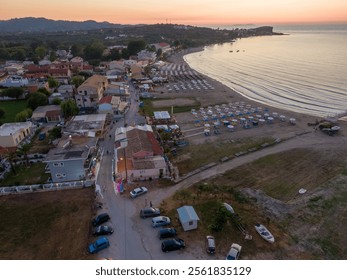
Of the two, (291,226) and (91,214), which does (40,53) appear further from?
(291,226)

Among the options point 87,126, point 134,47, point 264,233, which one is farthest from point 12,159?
point 134,47

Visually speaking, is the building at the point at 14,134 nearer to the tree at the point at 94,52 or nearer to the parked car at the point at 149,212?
the parked car at the point at 149,212

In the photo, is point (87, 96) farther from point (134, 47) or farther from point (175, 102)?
point (134, 47)

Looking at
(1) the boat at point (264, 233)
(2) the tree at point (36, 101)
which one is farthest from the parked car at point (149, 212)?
(2) the tree at point (36, 101)

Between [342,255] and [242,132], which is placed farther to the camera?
[242,132]

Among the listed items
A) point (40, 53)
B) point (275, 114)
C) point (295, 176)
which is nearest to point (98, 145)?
point (295, 176)

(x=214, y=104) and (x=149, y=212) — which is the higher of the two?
(x=214, y=104)

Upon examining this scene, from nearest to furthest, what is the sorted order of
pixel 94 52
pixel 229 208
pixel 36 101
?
pixel 229 208
pixel 36 101
pixel 94 52
